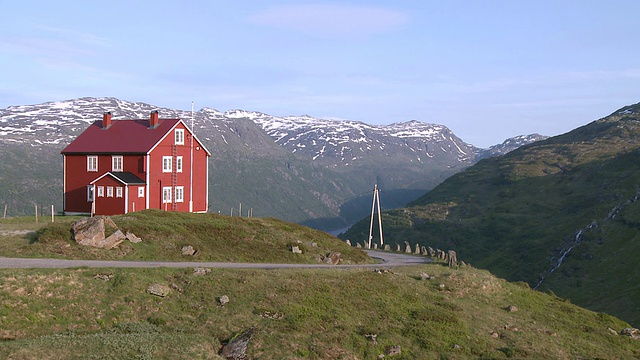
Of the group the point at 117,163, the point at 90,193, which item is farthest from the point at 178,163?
the point at 90,193

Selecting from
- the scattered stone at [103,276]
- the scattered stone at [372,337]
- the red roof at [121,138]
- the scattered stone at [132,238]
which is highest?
the red roof at [121,138]

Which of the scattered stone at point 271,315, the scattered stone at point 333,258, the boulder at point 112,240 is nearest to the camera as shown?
the scattered stone at point 271,315

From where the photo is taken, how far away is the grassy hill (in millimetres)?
27594

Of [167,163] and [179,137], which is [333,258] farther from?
[179,137]

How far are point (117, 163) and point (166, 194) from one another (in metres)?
6.63

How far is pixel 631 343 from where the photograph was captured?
3938 cm

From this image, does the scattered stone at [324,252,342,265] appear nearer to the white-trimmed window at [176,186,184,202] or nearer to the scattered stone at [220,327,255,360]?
the scattered stone at [220,327,255,360]

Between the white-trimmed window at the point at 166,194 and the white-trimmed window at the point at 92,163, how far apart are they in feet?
27.6

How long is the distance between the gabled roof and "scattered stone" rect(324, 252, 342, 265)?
2789 cm

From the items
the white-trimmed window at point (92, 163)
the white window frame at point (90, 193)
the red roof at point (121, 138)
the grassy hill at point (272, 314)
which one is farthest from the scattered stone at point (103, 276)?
the white-trimmed window at point (92, 163)

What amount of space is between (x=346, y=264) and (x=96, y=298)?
83.0 ft

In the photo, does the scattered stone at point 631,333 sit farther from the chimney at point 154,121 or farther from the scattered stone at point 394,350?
the chimney at point 154,121

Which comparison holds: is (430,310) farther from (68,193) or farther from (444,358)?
(68,193)

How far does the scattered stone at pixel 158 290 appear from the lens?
32.4 meters
